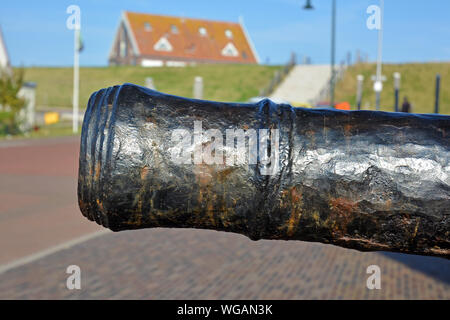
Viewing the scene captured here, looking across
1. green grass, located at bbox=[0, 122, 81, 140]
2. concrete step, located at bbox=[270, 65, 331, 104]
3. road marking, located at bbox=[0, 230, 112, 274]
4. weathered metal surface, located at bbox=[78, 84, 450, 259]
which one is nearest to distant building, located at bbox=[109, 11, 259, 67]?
concrete step, located at bbox=[270, 65, 331, 104]

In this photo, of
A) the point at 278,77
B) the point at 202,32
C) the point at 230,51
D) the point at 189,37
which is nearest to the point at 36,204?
the point at 278,77

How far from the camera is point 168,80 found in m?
53.3

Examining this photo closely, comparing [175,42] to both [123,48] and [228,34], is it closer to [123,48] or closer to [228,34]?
[123,48]

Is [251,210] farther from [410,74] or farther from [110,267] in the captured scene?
[410,74]

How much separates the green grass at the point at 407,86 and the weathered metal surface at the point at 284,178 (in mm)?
37843

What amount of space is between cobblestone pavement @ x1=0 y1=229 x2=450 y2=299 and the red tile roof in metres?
58.0

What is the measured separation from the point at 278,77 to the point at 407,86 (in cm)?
1125

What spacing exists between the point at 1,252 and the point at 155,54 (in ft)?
194

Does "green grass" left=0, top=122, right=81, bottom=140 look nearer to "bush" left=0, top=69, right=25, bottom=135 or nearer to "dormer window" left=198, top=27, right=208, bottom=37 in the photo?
"bush" left=0, top=69, right=25, bottom=135

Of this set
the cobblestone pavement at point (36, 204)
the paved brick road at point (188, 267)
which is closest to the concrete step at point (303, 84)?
the cobblestone pavement at point (36, 204)

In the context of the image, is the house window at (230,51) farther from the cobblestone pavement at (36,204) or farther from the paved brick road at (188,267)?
the paved brick road at (188,267)

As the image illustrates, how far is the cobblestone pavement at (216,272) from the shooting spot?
6.05 m

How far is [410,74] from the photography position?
149ft

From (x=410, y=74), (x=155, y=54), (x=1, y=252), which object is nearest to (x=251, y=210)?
(x=1, y=252)
